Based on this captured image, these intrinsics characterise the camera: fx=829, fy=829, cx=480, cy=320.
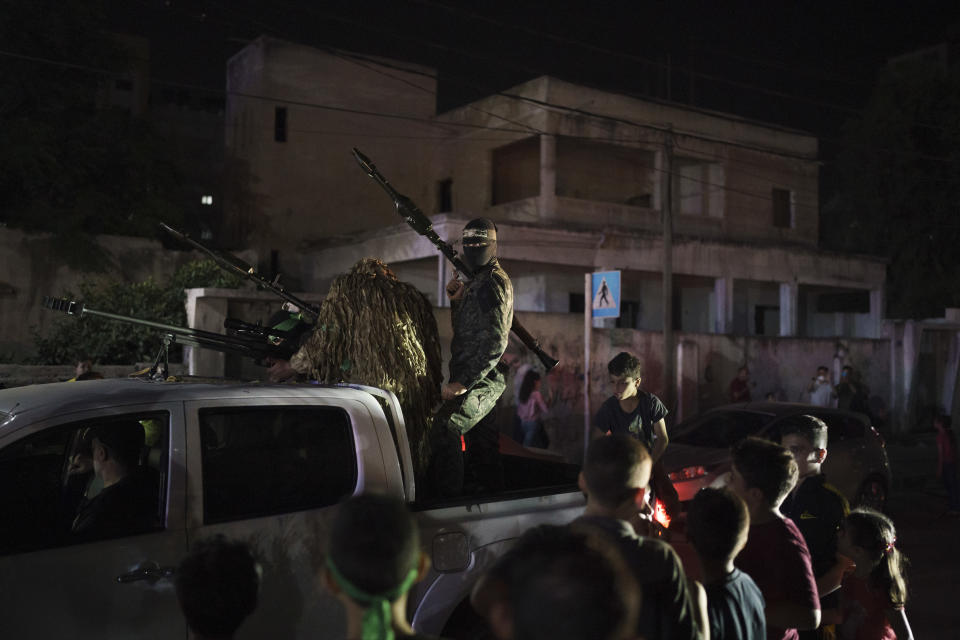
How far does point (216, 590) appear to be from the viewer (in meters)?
2.24

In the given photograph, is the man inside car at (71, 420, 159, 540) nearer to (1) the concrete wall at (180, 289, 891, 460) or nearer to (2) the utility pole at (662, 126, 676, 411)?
(1) the concrete wall at (180, 289, 891, 460)

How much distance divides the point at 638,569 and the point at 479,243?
2.86 m

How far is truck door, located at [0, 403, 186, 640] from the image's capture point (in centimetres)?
286

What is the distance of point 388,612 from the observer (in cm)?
202

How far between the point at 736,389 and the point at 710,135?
10097mm

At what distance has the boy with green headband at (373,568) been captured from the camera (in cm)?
200

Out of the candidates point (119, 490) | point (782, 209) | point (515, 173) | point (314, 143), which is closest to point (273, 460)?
point (119, 490)

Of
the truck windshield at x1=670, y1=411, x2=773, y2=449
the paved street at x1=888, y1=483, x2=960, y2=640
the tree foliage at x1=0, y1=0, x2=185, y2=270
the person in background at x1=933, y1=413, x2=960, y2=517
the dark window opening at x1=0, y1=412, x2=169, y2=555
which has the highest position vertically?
the tree foliage at x1=0, y1=0, x2=185, y2=270

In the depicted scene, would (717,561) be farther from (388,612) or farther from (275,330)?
(275,330)

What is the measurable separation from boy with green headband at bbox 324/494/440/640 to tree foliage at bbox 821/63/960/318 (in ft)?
96.1

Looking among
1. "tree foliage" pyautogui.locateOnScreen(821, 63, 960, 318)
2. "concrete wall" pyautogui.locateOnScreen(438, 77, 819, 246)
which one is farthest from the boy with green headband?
"tree foliage" pyautogui.locateOnScreen(821, 63, 960, 318)

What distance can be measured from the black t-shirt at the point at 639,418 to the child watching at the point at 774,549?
7.77 feet

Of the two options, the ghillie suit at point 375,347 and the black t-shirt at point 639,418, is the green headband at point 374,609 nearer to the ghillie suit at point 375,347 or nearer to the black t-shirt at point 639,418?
the ghillie suit at point 375,347

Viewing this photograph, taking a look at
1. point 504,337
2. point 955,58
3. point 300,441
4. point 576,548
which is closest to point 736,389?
point 504,337
